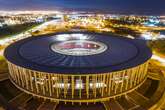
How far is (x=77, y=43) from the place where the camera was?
5756 centimetres

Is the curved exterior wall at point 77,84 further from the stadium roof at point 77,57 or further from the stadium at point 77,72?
the stadium roof at point 77,57

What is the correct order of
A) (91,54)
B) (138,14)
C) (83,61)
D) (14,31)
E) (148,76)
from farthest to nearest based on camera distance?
1. (138,14)
2. (14,31)
3. (148,76)
4. (91,54)
5. (83,61)

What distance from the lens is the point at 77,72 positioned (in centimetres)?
4012

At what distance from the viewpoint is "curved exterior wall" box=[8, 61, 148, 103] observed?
4106 centimetres

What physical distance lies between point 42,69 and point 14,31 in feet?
261

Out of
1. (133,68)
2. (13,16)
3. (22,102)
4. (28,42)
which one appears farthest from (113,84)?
(13,16)

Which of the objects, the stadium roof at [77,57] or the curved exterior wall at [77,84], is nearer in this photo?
the curved exterior wall at [77,84]

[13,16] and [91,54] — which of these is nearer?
[91,54]

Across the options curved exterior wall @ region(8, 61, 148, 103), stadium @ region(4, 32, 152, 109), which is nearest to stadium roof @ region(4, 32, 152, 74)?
stadium @ region(4, 32, 152, 109)

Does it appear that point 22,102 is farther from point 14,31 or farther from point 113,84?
point 14,31


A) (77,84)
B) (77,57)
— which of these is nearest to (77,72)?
(77,84)

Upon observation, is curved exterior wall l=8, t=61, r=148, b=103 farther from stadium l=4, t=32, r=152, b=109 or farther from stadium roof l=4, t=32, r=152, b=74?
stadium roof l=4, t=32, r=152, b=74

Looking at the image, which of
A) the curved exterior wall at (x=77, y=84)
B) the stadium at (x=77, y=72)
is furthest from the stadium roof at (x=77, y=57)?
the curved exterior wall at (x=77, y=84)

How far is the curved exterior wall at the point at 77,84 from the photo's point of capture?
4106 centimetres
